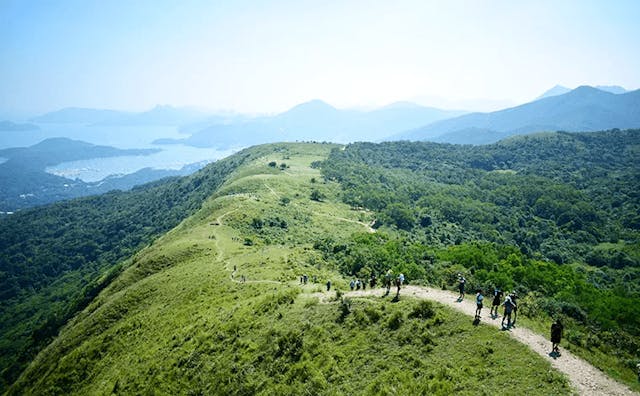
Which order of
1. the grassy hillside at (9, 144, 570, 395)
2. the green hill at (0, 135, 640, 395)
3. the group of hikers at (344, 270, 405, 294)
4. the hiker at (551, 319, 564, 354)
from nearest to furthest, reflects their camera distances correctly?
the hiker at (551, 319, 564, 354), the grassy hillside at (9, 144, 570, 395), the green hill at (0, 135, 640, 395), the group of hikers at (344, 270, 405, 294)

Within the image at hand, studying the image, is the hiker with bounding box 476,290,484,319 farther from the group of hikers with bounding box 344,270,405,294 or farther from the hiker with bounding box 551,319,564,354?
the group of hikers with bounding box 344,270,405,294

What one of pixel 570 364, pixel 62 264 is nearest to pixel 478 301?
pixel 570 364

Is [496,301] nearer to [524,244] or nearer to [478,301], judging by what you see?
[478,301]

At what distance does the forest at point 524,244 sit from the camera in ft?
161

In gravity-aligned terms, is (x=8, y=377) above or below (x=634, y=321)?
below

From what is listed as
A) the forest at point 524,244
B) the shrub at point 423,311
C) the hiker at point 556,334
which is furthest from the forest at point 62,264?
the hiker at point 556,334

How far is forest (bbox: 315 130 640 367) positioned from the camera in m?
49.1

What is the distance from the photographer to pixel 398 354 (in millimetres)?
23609

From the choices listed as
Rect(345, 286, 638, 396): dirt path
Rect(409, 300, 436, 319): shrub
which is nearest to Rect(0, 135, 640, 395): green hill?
Rect(409, 300, 436, 319): shrub

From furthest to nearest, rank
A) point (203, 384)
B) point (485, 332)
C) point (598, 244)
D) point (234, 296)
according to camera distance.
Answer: point (598, 244), point (234, 296), point (203, 384), point (485, 332)

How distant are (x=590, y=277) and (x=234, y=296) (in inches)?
4442

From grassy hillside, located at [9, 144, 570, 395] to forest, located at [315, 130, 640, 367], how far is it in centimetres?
849

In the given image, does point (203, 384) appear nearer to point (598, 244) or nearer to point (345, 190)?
point (345, 190)

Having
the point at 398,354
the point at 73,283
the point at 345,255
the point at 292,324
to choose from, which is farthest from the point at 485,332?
the point at 73,283
